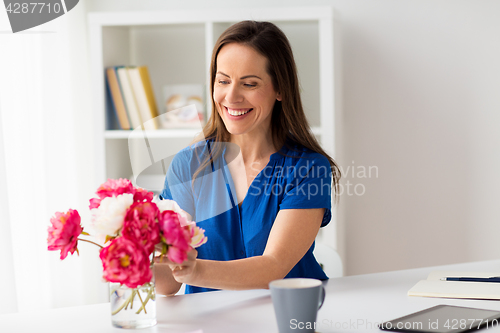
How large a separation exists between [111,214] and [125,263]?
0.08 metres

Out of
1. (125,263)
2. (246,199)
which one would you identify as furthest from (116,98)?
(125,263)

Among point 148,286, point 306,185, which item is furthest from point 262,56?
point 148,286

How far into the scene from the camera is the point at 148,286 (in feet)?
2.88

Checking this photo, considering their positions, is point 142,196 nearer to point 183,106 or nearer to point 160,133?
point 160,133

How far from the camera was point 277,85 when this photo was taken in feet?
4.89

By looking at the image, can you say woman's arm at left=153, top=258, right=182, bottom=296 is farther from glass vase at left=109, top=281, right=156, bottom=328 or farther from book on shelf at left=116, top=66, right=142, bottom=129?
book on shelf at left=116, top=66, right=142, bottom=129

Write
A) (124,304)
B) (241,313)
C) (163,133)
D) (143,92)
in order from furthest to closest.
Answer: (143,92) → (163,133) → (241,313) → (124,304)

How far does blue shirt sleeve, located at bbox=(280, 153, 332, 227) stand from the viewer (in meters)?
1.34

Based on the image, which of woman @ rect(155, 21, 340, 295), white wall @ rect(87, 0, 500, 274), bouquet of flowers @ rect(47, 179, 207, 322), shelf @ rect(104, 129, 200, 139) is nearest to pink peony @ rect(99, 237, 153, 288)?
bouquet of flowers @ rect(47, 179, 207, 322)

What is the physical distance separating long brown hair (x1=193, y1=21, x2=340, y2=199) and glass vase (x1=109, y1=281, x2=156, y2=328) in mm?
672

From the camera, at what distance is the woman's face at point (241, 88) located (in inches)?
56.3

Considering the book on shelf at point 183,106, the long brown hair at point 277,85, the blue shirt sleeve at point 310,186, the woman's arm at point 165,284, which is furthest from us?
the book on shelf at point 183,106

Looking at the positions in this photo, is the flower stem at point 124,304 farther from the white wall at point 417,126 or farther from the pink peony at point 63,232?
the white wall at point 417,126

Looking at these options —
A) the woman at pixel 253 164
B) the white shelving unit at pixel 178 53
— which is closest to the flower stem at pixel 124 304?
the woman at pixel 253 164
